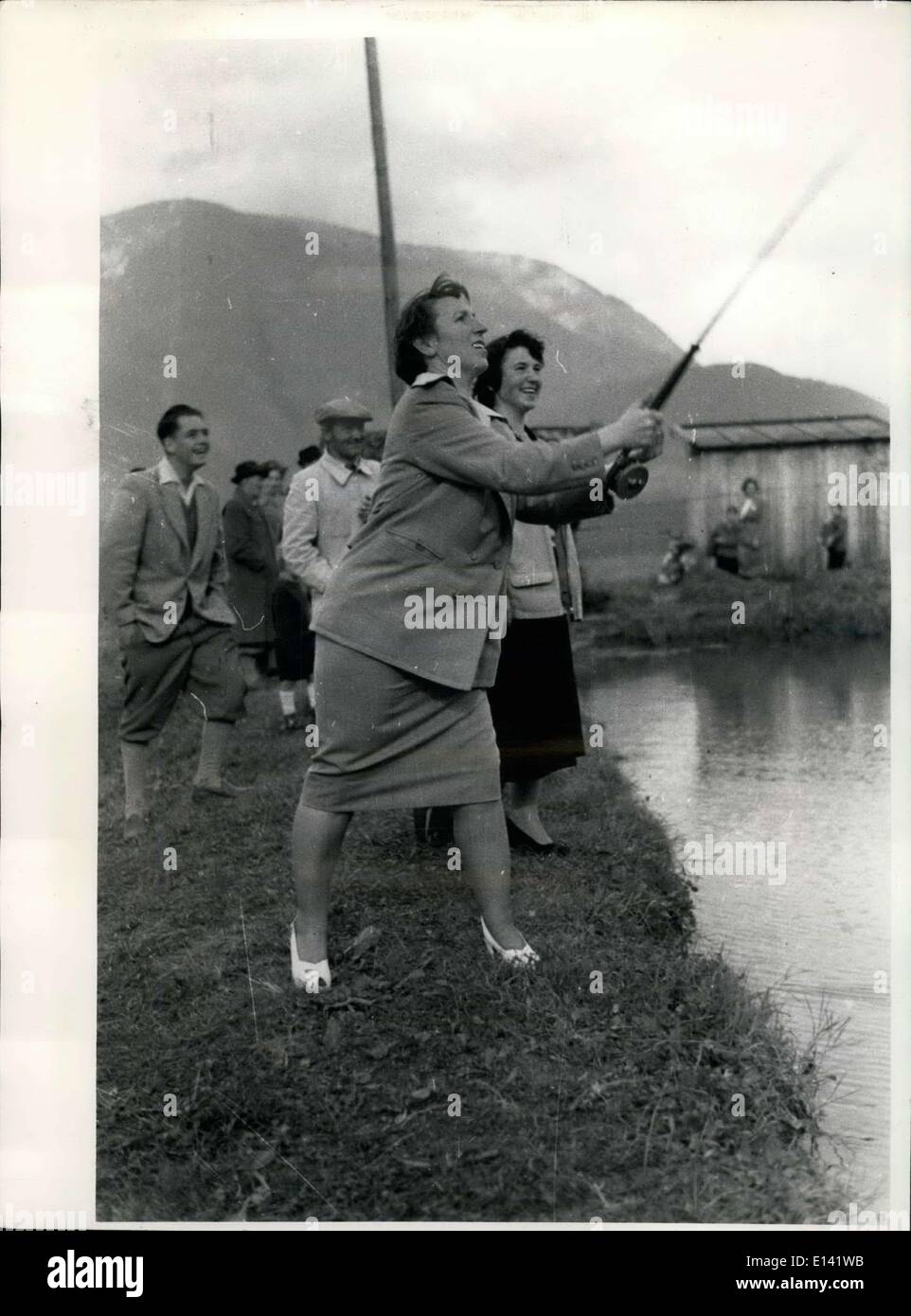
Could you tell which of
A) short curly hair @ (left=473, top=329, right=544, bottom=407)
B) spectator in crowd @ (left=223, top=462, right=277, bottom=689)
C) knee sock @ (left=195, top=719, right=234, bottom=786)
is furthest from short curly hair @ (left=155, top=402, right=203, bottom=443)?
knee sock @ (left=195, top=719, right=234, bottom=786)

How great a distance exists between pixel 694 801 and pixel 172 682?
1.62 meters

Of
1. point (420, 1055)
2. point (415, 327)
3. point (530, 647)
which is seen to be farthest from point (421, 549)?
point (420, 1055)

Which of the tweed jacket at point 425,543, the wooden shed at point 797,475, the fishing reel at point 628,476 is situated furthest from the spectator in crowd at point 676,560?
the tweed jacket at point 425,543

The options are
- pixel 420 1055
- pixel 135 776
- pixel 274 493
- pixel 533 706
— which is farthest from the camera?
pixel 274 493

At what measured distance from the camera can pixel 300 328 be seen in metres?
4.11

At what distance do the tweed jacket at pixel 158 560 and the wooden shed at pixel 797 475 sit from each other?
1.45m

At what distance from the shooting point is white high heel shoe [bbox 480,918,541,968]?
383 centimetres

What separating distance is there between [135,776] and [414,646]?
3.37 ft

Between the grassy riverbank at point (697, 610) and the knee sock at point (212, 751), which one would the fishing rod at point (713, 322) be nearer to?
the grassy riverbank at point (697, 610)

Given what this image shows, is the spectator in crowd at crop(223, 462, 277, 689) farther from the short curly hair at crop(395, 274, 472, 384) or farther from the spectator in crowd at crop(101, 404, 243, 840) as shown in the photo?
the short curly hair at crop(395, 274, 472, 384)

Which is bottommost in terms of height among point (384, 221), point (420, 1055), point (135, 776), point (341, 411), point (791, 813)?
point (420, 1055)

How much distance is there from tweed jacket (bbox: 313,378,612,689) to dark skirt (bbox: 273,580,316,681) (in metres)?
0.88

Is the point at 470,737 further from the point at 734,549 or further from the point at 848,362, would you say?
the point at 848,362

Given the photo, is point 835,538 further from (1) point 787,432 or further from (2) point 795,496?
(1) point 787,432
